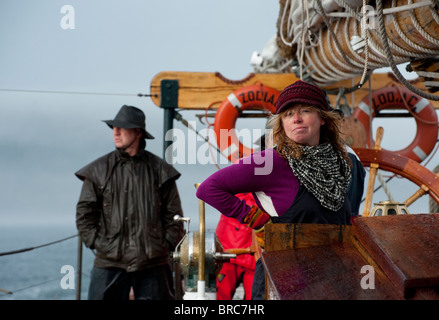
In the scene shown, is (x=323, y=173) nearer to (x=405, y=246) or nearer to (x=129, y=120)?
(x=405, y=246)

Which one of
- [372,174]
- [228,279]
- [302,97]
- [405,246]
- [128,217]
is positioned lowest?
[228,279]

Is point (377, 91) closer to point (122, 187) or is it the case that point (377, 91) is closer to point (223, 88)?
point (223, 88)

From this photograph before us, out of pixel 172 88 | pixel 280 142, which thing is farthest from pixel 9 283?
pixel 280 142

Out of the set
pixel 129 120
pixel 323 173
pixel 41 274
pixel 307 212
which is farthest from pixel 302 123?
pixel 41 274

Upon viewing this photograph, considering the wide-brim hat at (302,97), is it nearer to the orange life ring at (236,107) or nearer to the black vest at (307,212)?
the black vest at (307,212)

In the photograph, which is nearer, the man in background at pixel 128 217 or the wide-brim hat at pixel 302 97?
the wide-brim hat at pixel 302 97

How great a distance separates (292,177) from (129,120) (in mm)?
1958

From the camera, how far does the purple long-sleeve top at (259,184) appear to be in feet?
5.30

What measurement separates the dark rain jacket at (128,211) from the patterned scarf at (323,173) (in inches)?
68.5

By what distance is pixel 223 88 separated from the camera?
539 centimetres

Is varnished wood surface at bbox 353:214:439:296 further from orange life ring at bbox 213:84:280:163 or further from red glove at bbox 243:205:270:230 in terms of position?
orange life ring at bbox 213:84:280:163

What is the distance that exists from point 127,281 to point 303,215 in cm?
193

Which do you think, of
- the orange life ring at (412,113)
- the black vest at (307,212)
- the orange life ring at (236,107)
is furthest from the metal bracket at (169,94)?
the black vest at (307,212)

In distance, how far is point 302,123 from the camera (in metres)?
1.68
